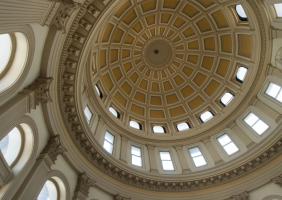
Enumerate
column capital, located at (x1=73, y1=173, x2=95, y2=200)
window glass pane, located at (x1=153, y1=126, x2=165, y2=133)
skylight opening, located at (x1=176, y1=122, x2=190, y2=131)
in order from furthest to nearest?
1. window glass pane, located at (x1=153, y1=126, x2=165, y2=133)
2. skylight opening, located at (x1=176, y1=122, x2=190, y2=131)
3. column capital, located at (x1=73, y1=173, x2=95, y2=200)

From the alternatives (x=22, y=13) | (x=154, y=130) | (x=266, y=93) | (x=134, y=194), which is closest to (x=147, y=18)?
(x=154, y=130)

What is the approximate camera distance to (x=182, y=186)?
18.3m

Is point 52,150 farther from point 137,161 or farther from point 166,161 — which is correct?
point 166,161

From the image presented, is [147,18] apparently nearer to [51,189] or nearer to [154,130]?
[154,130]

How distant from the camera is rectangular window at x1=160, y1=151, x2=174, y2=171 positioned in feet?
67.9

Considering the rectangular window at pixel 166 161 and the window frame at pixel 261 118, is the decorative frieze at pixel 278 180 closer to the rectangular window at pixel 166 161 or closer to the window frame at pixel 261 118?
the window frame at pixel 261 118

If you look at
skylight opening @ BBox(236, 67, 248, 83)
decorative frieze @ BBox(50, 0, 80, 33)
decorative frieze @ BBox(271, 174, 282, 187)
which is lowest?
decorative frieze @ BBox(271, 174, 282, 187)

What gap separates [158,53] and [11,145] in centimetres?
1957

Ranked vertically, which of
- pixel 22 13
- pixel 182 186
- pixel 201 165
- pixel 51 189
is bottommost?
pixel 51 189

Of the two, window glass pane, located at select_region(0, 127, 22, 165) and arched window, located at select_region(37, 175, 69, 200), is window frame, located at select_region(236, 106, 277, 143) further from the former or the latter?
window glass pane, located at select_region(0, 127, 22, 165)

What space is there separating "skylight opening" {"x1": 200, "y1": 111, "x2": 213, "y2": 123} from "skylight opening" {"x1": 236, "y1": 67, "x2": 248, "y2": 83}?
4227 mm

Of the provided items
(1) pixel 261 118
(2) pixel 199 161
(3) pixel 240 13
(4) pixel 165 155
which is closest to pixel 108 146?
(4) pixel 165 155

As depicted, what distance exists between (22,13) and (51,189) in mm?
8871

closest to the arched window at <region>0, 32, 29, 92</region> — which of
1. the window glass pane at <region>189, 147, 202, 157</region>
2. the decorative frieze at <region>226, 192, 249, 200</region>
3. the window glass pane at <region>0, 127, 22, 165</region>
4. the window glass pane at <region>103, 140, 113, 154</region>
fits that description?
the window glass pane at <region>0, 127, 22, 165</region>
